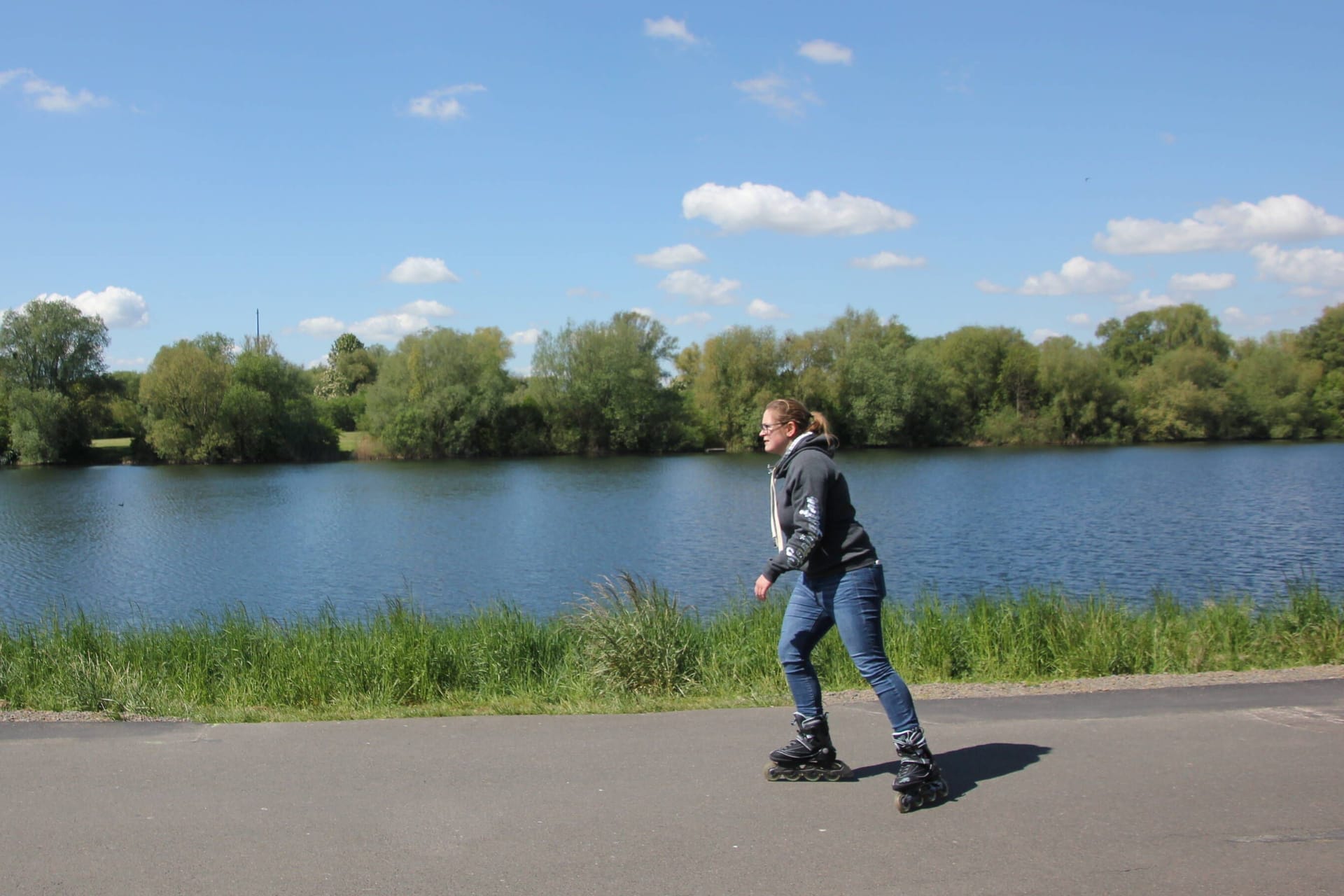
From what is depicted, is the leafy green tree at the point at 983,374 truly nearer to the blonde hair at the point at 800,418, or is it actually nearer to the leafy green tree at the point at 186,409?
the leafy green tree at the point at 186,409

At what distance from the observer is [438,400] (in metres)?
73.4

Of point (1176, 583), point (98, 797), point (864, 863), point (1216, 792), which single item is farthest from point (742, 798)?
point (1176, 583)

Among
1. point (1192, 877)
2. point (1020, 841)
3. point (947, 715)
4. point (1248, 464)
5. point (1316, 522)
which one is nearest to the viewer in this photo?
point (1192, 877)

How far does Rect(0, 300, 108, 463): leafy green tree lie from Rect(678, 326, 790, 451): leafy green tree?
45497 mm

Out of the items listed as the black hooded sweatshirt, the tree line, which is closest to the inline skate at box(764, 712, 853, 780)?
the black hooded sweatshirt

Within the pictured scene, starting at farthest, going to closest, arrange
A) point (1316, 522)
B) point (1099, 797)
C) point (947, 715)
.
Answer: point (1316, 522), point (947, 715), point (1099, 797)

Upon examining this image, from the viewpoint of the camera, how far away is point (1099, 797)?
456 cm

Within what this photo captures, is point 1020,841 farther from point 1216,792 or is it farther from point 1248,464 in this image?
point 1248,464

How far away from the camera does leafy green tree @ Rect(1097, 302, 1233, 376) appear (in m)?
97.6

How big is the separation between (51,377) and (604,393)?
1595 inches

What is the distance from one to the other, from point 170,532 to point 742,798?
32780 millimetres

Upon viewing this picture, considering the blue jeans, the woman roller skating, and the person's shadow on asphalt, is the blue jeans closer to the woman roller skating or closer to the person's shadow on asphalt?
the woman roller skating

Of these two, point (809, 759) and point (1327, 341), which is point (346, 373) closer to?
point (1327, 341)

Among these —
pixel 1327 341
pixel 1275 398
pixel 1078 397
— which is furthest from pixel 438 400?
pixel 1327 341
